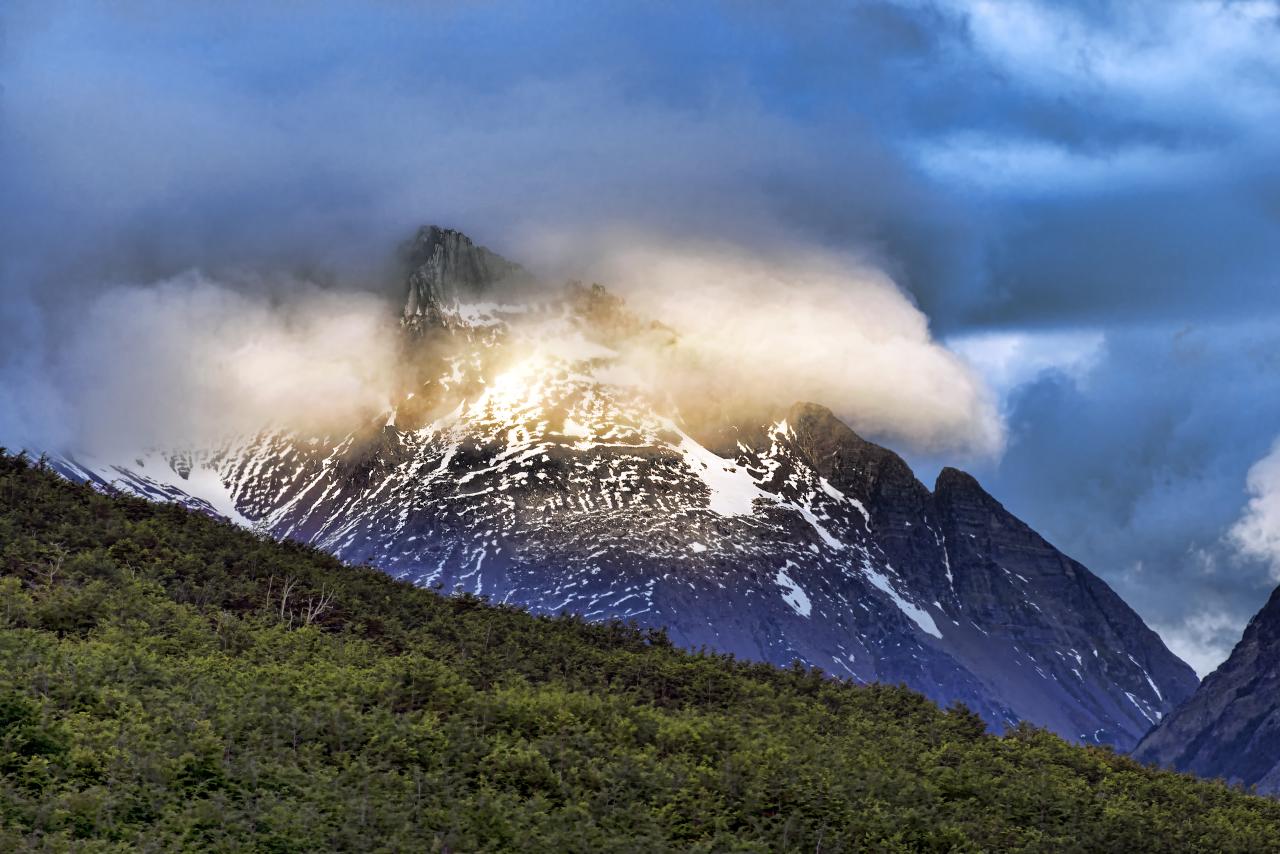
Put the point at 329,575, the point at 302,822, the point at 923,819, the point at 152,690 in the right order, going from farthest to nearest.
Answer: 1. the point at 329,575
2. the point at 923,819
3. the point at 152,690
4. the point at 302,822

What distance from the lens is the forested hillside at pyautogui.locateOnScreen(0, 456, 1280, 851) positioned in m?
51.5

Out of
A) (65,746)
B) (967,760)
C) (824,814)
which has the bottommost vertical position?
(65,746)

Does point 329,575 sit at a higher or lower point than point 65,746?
higher

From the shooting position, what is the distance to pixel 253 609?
80188 mm

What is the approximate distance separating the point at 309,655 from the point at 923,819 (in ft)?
88.2

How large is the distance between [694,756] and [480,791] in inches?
506

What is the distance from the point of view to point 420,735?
6072 cm

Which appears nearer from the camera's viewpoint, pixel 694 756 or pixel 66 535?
pixel 694 756

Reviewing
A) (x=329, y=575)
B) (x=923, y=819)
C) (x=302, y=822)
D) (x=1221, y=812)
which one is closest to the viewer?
(x=302, y=822)

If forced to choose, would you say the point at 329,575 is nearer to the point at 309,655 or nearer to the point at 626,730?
the point at 309,655

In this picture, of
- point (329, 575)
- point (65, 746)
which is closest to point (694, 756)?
point (65, 746)

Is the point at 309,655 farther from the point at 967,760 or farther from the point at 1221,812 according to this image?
the point at 1221,812

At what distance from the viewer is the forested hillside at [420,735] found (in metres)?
51.5

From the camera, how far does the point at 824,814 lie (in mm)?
61438
